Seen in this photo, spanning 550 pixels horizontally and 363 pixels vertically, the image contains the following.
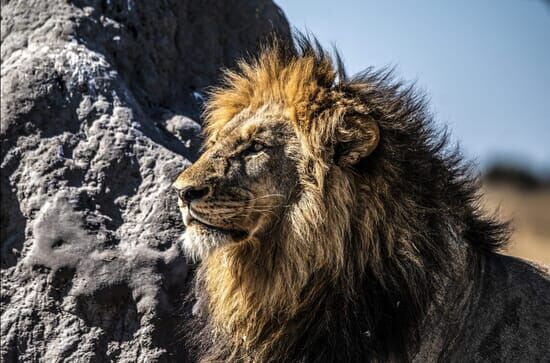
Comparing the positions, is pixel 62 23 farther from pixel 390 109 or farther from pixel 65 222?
pixel 390 109

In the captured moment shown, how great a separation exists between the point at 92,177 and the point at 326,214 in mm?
1521

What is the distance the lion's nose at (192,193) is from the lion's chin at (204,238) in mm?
123

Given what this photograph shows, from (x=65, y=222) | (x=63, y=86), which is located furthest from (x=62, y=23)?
(x=65, y=222)

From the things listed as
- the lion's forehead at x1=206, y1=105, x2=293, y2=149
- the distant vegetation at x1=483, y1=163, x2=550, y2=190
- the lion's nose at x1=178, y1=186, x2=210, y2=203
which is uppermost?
the distant vegetation at x1=483, y1=163, x2=550, y2=190

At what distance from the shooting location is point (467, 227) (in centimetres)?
410

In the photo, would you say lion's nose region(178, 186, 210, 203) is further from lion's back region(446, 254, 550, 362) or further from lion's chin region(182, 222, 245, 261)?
lion's back region(446, 254, 550, 362)

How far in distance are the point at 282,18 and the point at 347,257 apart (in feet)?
Answer: 8.45

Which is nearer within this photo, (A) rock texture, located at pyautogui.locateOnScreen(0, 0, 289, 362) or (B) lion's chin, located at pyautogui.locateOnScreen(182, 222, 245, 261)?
(B) lion's chin, located at pyautogui.locateOnScreen(182, 222, 245, 261)

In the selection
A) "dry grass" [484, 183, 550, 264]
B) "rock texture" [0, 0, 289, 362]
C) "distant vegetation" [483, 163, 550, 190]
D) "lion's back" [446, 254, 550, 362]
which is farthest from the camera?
"distant vegetation" [483, 163, 550, 190]

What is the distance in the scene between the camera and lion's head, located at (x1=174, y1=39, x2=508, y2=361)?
3797 mm

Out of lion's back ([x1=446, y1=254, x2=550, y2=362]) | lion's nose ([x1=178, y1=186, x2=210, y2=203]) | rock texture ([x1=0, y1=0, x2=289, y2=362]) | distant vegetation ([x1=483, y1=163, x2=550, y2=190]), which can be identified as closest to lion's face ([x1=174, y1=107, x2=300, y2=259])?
lion's nose ([x1=178, y1=186, x2=210, y2=203])

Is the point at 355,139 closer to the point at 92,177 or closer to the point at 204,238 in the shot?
the point at 204,238

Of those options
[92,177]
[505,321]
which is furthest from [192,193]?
[505,321]

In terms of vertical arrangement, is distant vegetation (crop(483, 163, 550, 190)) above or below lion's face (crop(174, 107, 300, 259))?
above
